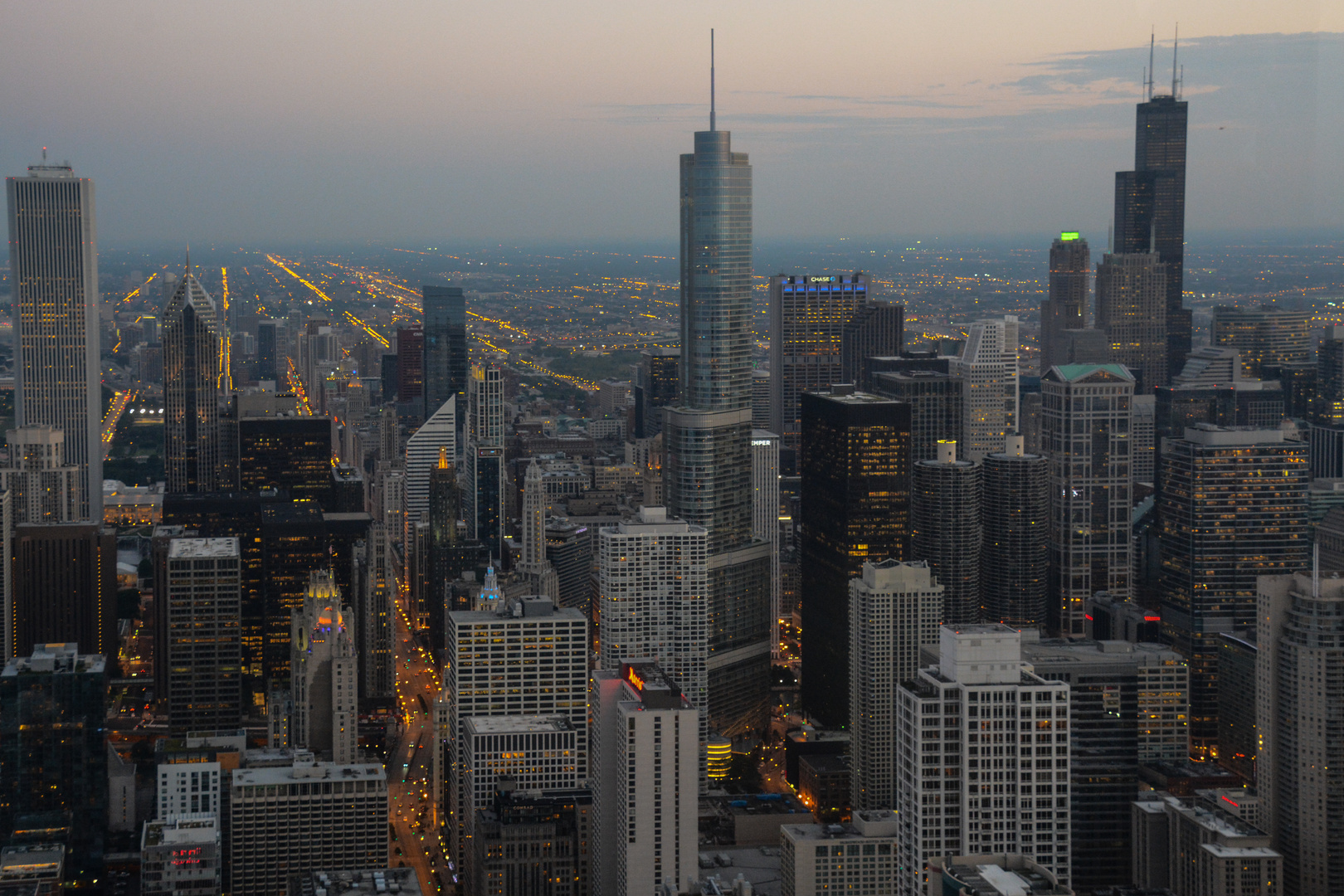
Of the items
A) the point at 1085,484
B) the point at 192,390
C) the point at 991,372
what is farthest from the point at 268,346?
the point at 1085,484

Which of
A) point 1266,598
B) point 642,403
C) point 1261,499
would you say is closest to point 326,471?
point 642,403

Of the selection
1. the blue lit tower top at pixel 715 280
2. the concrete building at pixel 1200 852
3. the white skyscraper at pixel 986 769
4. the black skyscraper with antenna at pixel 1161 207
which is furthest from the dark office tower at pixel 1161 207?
the white skyscraper at pixel 986 769

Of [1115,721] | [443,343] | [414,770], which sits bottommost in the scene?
[414,770]

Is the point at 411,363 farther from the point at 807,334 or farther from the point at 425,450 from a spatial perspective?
the point at 807,334

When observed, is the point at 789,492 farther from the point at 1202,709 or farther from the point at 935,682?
the point at 935,682

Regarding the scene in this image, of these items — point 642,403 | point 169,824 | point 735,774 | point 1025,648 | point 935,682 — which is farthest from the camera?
point 642,403

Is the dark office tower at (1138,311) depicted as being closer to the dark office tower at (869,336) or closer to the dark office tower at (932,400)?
the dark office tower at (932,400)
